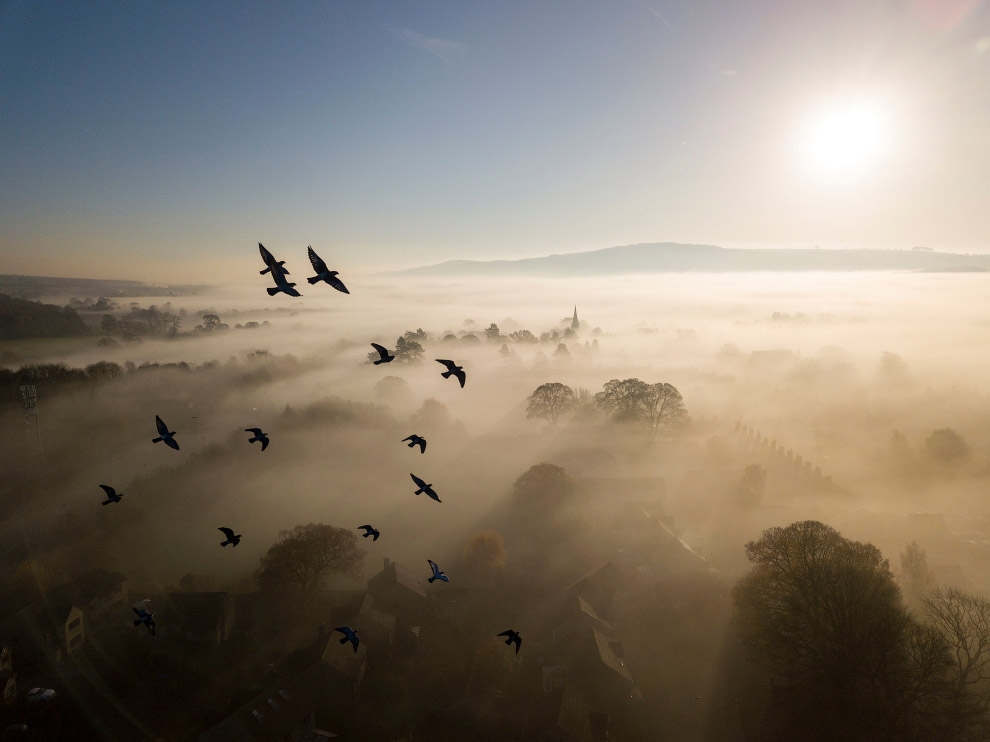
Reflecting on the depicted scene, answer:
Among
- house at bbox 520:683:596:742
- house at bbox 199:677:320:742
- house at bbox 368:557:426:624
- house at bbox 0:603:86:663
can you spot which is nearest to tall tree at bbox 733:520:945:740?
house at bbox 520:683:596:742

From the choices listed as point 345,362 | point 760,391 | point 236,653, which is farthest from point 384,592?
point 760,391

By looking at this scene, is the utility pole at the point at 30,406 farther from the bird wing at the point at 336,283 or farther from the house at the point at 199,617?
the bird wing at the point at 336,283

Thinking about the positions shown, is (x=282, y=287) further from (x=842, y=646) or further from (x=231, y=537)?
(x=842, y=646)

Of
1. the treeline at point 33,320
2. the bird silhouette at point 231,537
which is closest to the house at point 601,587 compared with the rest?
the bird silhouette at point 231,537

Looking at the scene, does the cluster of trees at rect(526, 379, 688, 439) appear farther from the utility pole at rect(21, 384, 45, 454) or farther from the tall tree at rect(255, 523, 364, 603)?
the utility pole at rect(21, 384, 45, 454)

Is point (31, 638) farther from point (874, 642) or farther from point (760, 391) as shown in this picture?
point (760, 391)

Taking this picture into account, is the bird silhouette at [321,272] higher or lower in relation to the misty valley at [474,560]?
higher

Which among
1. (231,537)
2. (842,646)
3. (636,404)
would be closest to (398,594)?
(231,537)
